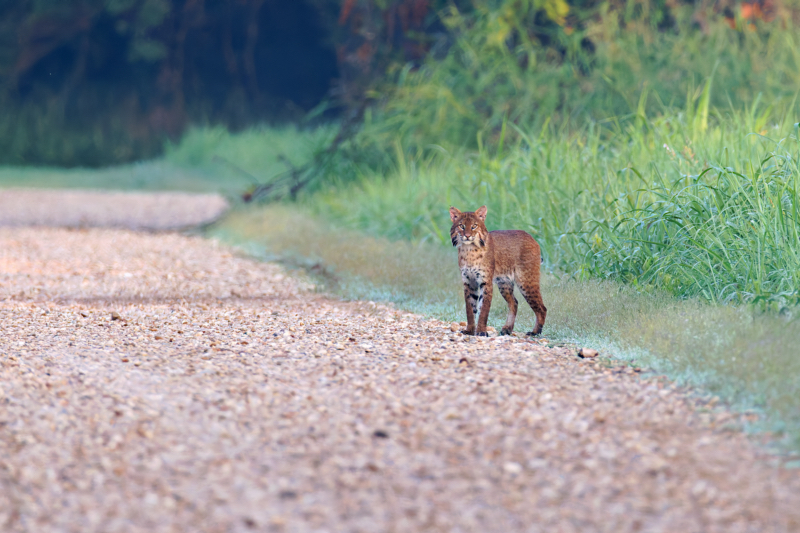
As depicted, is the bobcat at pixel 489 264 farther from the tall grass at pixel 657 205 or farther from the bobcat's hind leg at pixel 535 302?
the tall grass at pixel 657 205

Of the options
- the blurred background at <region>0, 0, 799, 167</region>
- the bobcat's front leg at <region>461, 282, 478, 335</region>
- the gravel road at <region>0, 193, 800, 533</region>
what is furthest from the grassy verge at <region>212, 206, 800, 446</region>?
the blurred background at <region>0, 0, 799, 167</region>

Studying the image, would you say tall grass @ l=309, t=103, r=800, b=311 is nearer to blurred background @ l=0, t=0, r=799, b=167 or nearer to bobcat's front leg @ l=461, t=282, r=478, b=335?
bobcat's front leg @ l=461, t=282, r=478, b=335

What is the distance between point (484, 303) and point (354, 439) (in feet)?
6.05

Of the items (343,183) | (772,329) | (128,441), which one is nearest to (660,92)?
(343,183)

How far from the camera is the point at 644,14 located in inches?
456

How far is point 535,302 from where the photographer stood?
5324 millimetres

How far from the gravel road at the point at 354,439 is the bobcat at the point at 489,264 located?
0.81 feet

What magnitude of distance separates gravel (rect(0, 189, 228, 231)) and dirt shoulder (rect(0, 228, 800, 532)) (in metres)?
7.96

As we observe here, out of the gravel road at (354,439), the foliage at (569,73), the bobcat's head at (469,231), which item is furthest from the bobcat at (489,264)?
the foliage at (569,73)

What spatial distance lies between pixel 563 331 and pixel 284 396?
1994 mm

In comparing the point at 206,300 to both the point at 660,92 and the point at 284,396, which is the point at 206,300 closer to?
the point at 284,396

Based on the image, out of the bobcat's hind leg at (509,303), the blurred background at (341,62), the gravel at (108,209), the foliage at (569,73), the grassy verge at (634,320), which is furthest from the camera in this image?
the gravel at (108,209)

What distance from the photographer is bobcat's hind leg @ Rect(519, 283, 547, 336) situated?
5324 mm

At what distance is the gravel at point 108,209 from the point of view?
43.8ft
